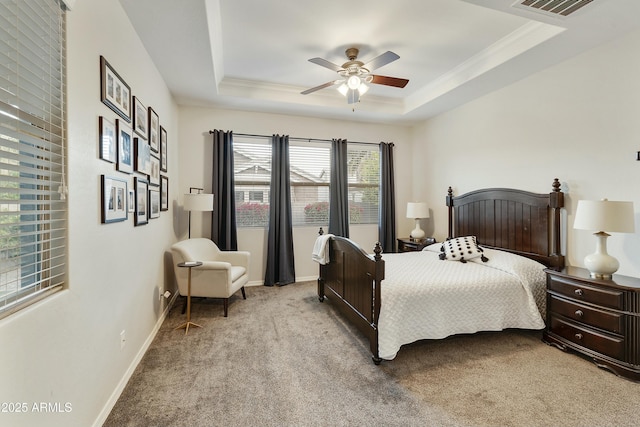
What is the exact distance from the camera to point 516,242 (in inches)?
136

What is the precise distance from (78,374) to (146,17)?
2.41 meters

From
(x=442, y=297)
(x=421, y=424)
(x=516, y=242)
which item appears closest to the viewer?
(x=421, y=424)

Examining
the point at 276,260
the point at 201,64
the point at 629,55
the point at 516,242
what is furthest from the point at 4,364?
the point at 629,55

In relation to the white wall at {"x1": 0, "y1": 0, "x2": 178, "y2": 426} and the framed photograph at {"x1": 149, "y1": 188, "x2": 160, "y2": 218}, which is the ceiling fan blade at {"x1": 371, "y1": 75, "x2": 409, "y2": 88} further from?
the framed photograph at {"x1": 149, "y1": 188, "x2": 160, "y2": 218}

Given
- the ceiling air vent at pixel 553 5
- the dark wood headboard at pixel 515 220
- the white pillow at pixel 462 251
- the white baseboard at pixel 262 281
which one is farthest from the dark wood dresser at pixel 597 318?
the white baseboard at pixel 262 281

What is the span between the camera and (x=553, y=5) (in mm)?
2189

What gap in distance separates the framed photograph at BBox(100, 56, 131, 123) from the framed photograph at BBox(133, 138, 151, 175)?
25cm

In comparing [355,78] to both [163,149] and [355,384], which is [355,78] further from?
[355,384]

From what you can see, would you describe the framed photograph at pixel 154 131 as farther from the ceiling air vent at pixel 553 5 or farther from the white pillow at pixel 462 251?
the white pillow at pixel 462 251

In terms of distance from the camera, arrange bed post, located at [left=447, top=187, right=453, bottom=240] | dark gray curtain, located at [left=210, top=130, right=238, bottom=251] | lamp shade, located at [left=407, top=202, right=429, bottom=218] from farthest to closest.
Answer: lamp shade, located at [left=407, top=202, right=429, bottom=218], bed post, located at [left=447, top=187, right=453, bottom=240], dark gray curtain, located at [left=210, top=130, right=238, bottom=251]

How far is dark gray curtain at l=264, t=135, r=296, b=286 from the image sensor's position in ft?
14.7

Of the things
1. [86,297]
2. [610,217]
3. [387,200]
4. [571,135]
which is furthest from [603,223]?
[86,297]

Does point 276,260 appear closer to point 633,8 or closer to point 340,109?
point 340,109

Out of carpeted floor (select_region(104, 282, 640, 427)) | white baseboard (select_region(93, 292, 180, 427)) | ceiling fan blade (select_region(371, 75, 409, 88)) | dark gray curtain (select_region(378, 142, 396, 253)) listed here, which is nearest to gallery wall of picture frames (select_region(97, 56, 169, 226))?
white baseboard (select_region(93, 292, 180, 427))
